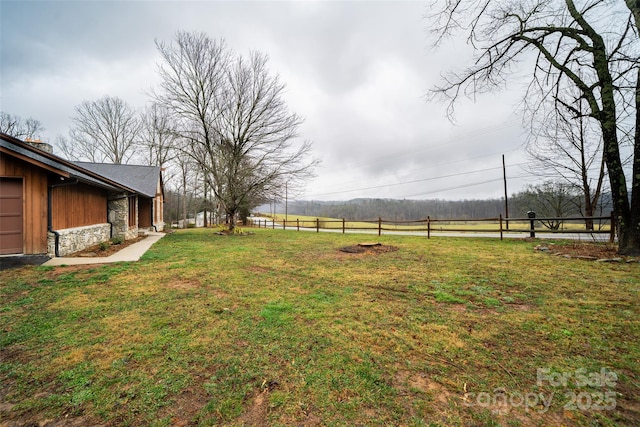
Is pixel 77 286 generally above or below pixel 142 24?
below

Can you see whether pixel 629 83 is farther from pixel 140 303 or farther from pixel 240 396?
pixel 140 303

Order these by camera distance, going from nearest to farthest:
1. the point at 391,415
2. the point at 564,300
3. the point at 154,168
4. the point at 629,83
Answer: the point at 391,415, the point at 564,300, the point at 629,83, the point at 154,168

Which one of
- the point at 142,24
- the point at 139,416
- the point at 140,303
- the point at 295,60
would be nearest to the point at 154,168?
the point at 142,24

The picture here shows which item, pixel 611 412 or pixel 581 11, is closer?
pixel 611 412

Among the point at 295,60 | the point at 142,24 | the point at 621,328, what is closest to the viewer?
the point at 621,328

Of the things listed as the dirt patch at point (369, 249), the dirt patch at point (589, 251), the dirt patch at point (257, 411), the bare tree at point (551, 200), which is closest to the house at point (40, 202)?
the dirt patch at point (369, 249)

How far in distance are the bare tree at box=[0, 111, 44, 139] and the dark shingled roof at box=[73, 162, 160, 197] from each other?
1261 centimetres

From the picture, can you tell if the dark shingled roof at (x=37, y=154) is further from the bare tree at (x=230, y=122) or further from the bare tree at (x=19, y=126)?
the bare tree at (x=19, y=126)

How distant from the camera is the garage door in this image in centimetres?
658

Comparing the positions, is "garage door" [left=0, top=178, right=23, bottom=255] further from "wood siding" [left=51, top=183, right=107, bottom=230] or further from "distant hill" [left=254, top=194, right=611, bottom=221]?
"distant hill" [left=254, top=194, right=611, bottom=221]

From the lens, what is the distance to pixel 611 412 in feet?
5.64

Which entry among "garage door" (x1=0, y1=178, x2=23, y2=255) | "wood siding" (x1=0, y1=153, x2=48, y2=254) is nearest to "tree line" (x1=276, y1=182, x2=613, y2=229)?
"wood siding" (x1=0, y1=153, x2=48, y2=254)

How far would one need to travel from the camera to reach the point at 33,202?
273 inches

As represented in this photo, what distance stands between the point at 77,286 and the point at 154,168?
57.2 ft
